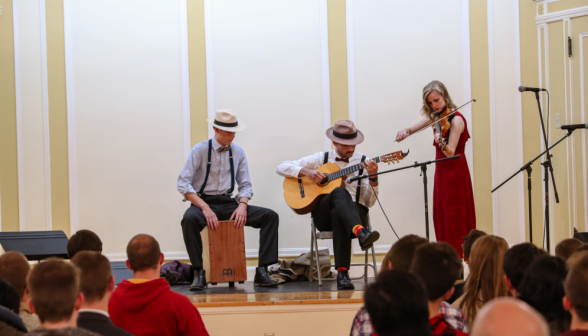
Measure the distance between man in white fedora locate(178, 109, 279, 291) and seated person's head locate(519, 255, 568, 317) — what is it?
237 cm

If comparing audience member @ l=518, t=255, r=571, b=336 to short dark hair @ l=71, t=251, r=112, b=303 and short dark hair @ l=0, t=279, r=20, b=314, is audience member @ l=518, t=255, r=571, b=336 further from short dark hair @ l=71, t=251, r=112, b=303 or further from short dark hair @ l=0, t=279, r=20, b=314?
short dark hair @ l=0, t=279, r=20, b=314

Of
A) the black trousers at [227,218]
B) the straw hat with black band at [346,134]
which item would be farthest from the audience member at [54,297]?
the straw hat with black band at [346,134]

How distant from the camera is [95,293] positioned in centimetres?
183

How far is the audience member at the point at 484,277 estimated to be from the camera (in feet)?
7.07

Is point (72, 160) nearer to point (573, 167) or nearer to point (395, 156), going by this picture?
point (395, 156)

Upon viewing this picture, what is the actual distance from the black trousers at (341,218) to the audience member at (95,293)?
84.6 inches

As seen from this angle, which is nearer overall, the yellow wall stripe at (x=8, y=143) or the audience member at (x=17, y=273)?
the audience member at (x=17, y=273)

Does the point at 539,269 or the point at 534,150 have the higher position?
the point at 534,150

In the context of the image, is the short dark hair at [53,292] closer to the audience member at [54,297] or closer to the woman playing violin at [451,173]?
the audience member at [54,297]

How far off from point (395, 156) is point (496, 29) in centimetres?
169

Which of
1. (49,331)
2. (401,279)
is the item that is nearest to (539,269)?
(401,279)

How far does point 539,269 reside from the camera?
183 cm

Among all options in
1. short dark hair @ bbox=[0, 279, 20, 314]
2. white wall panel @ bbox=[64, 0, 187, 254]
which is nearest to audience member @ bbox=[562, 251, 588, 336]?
short dark hair @ bbox=[0, 279, 20, 314]

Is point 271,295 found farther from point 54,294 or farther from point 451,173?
point 54,294
